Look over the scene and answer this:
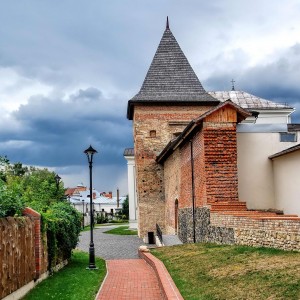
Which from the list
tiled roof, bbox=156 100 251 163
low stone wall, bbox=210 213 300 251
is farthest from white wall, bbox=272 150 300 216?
low stone wall, bbox=210 213 300 251

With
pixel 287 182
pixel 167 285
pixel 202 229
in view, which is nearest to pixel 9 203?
pixel 167 285

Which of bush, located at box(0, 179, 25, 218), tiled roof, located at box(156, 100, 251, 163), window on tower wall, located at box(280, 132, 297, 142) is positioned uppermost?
tiled roof, located at box(156, 100, 251, 163)

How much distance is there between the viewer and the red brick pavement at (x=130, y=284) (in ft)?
34.4

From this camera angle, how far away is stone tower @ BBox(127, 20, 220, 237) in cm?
3441

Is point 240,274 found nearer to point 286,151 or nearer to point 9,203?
point 9,203

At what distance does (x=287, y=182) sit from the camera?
17.7 metres

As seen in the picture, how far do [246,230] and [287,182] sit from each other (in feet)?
15.3

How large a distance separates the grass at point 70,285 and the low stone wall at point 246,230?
12.8 ft

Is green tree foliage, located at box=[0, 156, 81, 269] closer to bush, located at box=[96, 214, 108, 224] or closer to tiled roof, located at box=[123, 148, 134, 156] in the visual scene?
tiled roof, located at box=[123, 148, 134, 156]

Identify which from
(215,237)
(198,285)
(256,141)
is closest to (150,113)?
(256,141)

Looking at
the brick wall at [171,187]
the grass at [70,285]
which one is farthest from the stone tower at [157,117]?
the grass at [70,285]

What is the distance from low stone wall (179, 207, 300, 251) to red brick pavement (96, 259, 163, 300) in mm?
2541

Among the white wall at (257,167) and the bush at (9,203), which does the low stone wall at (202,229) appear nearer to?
the white wall at (257,167)

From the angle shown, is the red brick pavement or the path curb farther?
the red brick pavement
